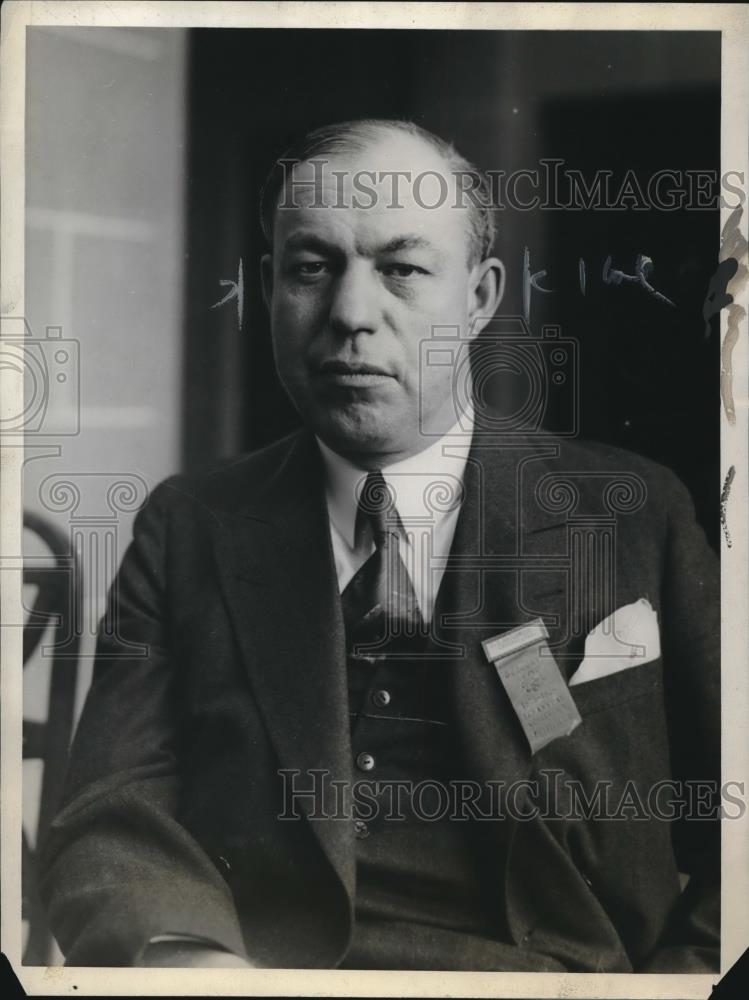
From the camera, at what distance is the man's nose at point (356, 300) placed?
136 centimetres

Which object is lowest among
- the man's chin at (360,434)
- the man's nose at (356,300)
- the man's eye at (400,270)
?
Answer: the man's chin at (360,434)

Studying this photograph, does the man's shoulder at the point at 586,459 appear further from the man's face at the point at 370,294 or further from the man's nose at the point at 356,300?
the man's nose at the point at 356,300

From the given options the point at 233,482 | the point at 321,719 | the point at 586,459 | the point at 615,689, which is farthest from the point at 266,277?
the point at 615,689

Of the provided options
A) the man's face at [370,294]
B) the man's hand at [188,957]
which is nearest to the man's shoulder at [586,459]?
the man's face at [370,294]

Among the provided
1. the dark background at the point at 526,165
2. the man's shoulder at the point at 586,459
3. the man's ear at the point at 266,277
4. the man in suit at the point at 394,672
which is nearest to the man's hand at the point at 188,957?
the man in suit at the point at 394,672

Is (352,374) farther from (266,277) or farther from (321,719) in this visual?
(321,719)

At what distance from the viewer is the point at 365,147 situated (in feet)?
4.55

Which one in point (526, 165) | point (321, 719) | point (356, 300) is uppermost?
point (526, 165)

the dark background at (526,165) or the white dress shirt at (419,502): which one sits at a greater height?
the dark background at (526,165)

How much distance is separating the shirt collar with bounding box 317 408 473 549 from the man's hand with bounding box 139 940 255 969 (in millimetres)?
642

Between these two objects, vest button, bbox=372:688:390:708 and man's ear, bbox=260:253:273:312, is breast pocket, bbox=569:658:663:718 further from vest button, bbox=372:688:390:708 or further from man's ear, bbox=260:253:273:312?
man's ear, bbox=260:253:273:312

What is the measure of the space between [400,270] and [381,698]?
2.06ft

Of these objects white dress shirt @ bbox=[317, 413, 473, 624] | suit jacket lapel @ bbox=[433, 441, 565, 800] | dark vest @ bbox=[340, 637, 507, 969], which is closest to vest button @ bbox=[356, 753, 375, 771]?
dark vest @ bbox=[340, 637, 507, 969]

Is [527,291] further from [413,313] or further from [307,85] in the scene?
[307,85]
